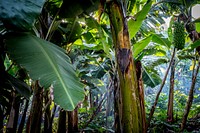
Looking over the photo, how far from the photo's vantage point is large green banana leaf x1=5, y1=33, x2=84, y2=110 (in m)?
0.90

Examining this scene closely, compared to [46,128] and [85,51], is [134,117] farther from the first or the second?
[85,51]

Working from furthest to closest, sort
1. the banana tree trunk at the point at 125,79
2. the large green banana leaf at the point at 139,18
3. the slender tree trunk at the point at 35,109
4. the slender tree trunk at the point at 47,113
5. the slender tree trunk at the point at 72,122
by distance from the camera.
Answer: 1. the slender tree trunk at the point at 72,122
2. the slender tree trunk at the point at 47,113
3. the slender tree trunk at the point at 35,109
4. the large green banana leaf at the point at 139,18
5. the banana tree trunk at the point at 125,79

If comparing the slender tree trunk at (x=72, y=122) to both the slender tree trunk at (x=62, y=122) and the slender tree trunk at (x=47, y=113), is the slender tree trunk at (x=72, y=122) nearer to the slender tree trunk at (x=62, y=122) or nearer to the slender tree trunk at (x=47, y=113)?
the slender tree trunk at (x=62, y=122)

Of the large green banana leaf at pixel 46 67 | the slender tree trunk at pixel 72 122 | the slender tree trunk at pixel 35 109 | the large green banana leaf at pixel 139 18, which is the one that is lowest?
the slender tree trunk at pixel 72 122

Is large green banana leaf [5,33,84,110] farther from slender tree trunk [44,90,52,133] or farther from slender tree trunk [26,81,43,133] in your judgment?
slender tree trunk [44,90,52,133]

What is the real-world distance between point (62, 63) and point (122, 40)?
381 mm

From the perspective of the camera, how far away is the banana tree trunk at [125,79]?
1.10m

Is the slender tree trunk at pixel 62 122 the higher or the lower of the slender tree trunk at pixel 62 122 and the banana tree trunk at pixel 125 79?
the lower

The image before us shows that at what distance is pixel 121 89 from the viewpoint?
1144mm

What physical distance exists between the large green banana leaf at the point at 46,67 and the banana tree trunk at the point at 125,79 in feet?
0.88

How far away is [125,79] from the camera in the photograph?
1.14 meters

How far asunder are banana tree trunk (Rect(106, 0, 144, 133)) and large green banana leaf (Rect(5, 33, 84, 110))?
0.27 meters

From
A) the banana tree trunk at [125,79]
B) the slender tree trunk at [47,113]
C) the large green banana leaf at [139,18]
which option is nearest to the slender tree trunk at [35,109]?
the slender tree trunk at [47,113]

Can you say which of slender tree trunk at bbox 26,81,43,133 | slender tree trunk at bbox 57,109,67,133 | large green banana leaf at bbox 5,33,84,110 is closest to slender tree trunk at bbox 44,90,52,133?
slender tree trunk at bbox 57,109,67,133
